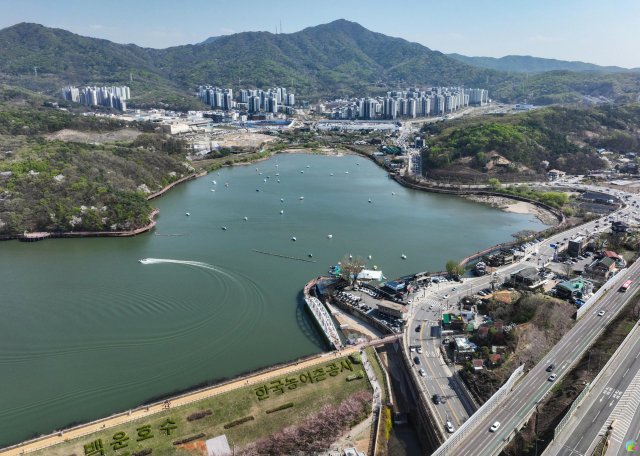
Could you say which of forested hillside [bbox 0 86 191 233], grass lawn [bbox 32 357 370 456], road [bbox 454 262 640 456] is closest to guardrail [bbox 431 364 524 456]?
road [bbox 454 262 640 456]

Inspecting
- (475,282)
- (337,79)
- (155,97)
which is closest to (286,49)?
(337,79)

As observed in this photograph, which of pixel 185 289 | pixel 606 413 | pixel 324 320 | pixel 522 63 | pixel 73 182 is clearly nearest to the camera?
pixel 606 413

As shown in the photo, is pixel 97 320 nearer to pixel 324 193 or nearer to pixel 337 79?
pixel 324 193

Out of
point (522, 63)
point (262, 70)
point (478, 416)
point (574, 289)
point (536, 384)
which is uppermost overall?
point (522, 63)

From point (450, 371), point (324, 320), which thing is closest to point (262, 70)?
point (324, 320)

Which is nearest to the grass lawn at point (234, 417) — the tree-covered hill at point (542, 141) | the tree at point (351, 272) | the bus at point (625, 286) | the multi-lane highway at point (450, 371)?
the multi-lane highway at point (450, 371)

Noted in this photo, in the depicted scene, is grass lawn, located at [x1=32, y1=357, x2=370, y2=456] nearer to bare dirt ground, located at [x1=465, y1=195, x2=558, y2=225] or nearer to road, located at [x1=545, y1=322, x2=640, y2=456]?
road, located at [x1=545, y1=322, x2=640, y2=456]

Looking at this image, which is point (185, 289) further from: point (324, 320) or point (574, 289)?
point (574, 289)

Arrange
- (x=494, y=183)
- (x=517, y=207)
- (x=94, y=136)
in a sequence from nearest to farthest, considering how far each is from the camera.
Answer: (x=517, y=207) → (x=494, y=183) → (x=94, y=136)
